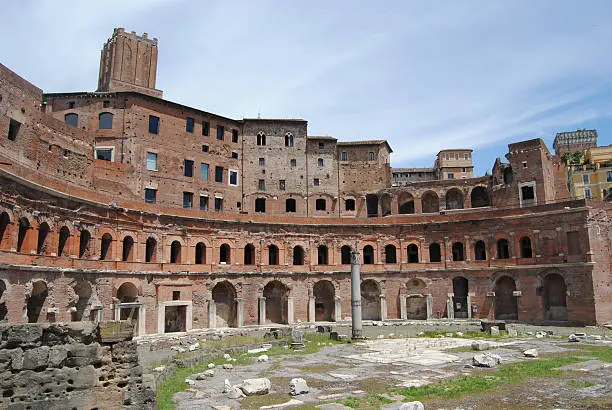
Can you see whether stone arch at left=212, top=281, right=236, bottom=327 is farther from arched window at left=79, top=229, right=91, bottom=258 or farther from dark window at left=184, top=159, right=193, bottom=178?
arched window at left=79, top=229, right=91, bottom=258

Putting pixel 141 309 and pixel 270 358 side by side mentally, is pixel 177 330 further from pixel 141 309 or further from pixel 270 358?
pixel 270 358

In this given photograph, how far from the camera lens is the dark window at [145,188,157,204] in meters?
40.6

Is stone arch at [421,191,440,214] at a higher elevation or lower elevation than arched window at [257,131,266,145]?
lower

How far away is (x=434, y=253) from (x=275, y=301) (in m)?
14.6

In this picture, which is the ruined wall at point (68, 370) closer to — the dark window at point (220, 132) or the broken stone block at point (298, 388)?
the broken stone block at point (298, 388)

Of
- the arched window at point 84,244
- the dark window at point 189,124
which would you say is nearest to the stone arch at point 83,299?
the arched window at point 84,244

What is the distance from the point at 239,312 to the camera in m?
38.9

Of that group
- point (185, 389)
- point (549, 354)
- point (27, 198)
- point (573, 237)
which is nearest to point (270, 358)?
point (185, 389)

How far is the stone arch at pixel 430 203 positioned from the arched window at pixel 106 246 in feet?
99.9

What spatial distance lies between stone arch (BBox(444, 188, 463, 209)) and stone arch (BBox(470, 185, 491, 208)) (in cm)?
120

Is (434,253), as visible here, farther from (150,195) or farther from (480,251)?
(150,195)

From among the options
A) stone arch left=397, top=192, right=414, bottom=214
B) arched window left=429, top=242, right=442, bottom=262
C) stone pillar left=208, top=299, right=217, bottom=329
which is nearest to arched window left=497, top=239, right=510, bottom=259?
arched window left=429, top=242, right=442, bottom=262

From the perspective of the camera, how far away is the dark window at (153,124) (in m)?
41.6

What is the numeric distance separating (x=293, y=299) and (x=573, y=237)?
21.9 meters
